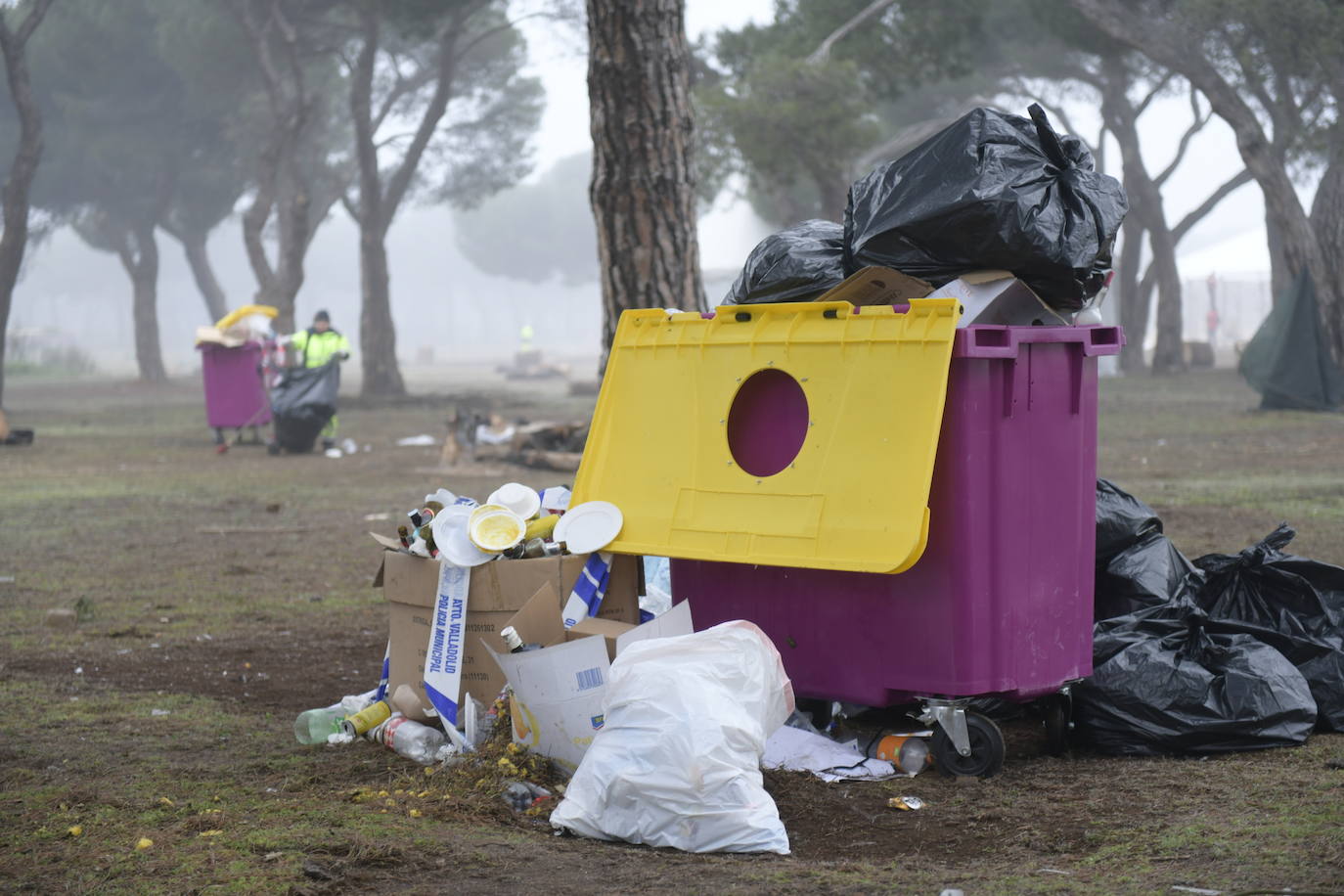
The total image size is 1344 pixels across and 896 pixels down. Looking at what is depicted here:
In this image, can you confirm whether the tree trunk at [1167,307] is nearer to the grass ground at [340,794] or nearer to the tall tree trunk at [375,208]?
the tall tree trunk at [375,208]

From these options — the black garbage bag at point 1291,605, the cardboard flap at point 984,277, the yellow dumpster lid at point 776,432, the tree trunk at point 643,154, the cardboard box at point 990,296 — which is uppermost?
the tree trunk at point 643,154

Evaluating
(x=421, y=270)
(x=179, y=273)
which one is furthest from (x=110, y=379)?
(x=421, y=270)

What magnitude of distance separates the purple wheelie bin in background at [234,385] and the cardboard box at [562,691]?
41.7 ft

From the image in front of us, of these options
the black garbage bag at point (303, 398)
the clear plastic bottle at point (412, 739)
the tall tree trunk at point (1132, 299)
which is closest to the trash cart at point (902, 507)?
the clear plastic bottle at point (412, 739)

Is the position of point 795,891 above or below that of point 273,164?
below

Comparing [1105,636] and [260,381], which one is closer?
[1105,636]

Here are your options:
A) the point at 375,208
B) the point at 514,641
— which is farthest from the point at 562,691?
the point at 375,208

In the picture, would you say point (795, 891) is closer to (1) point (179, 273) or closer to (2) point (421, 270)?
(1) point (179, 273)

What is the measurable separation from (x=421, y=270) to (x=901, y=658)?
13288 cm

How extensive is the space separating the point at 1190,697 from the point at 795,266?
60.8 inches

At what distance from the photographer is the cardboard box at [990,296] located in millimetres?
3586

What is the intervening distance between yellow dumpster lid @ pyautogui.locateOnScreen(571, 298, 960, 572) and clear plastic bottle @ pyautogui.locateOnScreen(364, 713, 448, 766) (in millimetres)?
688

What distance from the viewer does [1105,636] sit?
3945mm

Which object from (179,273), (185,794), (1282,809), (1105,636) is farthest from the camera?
(179,273)
